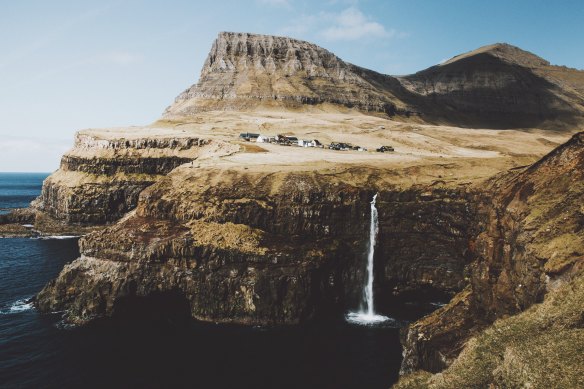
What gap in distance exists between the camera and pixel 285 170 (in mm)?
72625

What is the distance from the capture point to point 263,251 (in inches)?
2296

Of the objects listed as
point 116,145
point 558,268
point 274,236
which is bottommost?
point 274,236

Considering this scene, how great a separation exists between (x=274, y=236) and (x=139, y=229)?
22.1m

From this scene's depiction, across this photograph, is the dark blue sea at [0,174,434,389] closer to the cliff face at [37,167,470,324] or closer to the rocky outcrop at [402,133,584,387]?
the cliff face at [37,167,470,324]

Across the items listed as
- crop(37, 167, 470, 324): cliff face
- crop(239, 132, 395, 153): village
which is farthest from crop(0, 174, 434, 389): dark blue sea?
crop(239, 132, 395, 153): village

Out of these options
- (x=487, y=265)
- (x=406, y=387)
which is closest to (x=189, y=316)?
(x=406, y=387)

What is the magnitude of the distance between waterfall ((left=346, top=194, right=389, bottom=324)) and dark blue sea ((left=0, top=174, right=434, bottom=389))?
9.39 ft

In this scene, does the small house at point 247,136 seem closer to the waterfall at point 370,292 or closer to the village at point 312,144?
the village at point 312,144

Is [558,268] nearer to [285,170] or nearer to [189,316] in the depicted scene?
[189,316]

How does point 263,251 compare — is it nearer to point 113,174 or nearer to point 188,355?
point 188,355

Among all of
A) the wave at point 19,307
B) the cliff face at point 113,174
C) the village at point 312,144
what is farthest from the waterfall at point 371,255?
the cliff face at point 113,174

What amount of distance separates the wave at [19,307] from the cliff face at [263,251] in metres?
2.28

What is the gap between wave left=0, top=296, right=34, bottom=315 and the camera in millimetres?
57656

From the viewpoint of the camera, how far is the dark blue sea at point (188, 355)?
40.1 m
